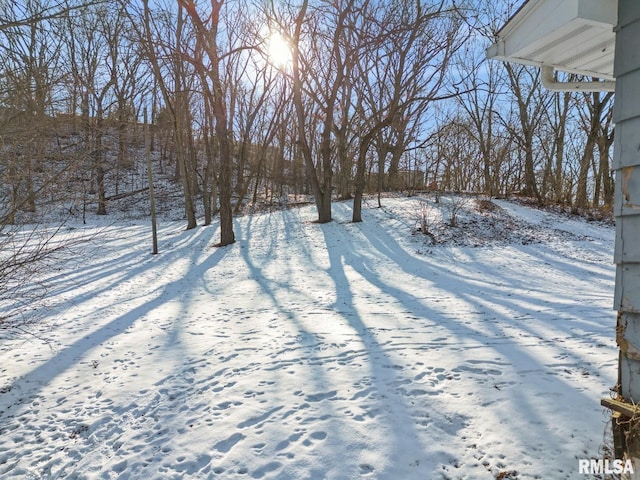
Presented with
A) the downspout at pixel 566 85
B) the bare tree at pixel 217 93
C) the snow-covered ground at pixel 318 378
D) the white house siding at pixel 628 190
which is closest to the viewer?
the white house siding at pixel 628 190

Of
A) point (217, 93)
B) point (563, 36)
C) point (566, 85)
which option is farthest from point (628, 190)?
point (217, 93)

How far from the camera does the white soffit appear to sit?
174cm

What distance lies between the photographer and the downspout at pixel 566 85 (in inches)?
96.7

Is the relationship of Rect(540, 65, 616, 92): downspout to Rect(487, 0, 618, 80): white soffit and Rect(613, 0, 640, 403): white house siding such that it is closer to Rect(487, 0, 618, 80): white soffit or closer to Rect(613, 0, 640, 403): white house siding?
Rect(487, 0, 618, 80): white soffit

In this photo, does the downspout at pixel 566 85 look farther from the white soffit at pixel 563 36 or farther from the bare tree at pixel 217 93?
the bare tree at pixel 217 93

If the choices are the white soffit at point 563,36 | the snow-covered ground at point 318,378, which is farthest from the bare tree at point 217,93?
the white soffit at point 563,36

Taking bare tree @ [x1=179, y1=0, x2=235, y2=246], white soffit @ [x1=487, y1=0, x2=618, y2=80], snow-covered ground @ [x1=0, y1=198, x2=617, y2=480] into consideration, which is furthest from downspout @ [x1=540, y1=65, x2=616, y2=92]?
bare tree @ [x1=179, y1=0, x2=235, y2=246]

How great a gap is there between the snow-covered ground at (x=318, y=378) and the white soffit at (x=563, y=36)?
88.3 inches

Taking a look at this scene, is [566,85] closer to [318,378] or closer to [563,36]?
[563,36]

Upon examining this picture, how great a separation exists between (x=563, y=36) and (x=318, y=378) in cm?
295

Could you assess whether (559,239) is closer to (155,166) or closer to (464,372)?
(464,372)

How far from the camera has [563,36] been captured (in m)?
2.00

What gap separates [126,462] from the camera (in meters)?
2.39

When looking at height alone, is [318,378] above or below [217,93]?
below
